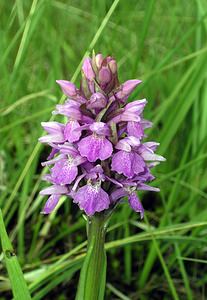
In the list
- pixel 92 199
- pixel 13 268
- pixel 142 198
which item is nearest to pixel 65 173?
pixel 92 199

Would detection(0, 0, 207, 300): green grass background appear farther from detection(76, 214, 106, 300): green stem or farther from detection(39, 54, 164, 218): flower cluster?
detection(39, 54, 164, 218): flower cluster

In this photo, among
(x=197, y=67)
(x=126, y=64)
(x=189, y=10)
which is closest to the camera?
(x=197, y=67)

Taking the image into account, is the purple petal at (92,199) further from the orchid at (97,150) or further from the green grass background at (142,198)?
the green grass background at (142,198)

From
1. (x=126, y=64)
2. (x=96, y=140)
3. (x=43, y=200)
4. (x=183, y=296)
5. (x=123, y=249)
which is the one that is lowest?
(x=183, y=296)

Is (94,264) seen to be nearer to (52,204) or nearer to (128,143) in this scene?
(52,204)

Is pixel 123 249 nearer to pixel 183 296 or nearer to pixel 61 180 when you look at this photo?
pixel 183 296

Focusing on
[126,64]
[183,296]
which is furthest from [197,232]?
[126,64]

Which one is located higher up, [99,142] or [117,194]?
[99,142]
